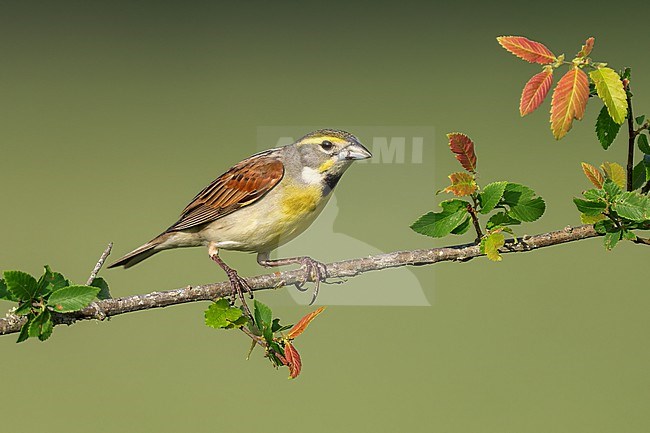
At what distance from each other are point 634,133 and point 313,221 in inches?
18.2

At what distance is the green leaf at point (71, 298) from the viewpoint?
896mm

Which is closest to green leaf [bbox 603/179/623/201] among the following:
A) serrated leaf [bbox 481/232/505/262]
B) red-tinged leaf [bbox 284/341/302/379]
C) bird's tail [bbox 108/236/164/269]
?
serrated leaf [bbox 481/232/505/262]

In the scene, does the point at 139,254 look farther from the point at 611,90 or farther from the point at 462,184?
the point at 611,90

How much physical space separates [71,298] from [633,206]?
1.87 feet

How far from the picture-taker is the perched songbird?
1180 mm

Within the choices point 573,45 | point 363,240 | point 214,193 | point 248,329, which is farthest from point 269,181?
point 573,45

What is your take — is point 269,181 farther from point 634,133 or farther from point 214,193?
point 634,133

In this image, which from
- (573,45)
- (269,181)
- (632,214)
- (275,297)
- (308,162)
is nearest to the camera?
(632,214)

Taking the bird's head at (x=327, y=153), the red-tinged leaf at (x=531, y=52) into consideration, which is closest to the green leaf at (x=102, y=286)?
the bird's head at (x=327, y=153)

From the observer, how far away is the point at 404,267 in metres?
0.93

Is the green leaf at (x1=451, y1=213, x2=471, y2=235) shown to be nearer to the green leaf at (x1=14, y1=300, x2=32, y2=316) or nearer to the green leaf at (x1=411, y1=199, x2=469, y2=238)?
the green leaf at (x1=411, y1=199, x2=469, y2=238)

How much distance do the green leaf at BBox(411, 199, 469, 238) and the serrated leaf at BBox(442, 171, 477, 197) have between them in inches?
0.7

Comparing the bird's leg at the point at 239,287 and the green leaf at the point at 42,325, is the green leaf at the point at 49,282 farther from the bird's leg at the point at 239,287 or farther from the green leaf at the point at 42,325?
the bird's leg at the point at 239,287

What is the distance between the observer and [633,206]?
Answer: 2.91 feet
